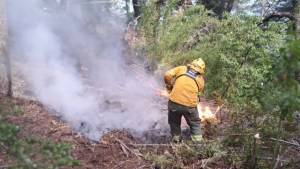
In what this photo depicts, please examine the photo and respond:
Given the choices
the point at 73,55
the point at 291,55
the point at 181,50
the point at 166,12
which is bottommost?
the point at 73,55

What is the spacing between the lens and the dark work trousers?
6.60 meters

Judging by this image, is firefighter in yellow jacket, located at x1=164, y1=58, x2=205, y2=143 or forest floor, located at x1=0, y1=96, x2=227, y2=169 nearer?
forest floor, located at x1=0, y1=96, x2=227, y2=169

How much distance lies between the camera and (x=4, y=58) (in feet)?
25.5

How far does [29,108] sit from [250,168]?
4.74m

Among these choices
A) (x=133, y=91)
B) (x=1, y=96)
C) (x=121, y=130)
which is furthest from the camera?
(x=133, y=91)

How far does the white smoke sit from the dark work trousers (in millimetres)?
842

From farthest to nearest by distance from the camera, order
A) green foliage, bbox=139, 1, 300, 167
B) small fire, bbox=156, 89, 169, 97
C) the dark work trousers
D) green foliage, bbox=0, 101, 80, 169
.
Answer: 1. small fire, bbox=156, 89, 169, 97
2. the dark work trousers
3. green foliage, bbox=139, 1, 300, 167
4. green foliage, bbox=0, 101, 80, 169

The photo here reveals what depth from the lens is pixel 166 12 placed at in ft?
41.8

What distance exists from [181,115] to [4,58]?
4031 millimetres

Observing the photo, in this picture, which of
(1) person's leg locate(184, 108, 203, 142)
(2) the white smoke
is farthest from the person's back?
(2) the white smoke

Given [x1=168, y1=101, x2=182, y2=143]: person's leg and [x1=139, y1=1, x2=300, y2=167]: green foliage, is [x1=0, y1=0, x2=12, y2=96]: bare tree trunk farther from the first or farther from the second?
[x1=139, y1=1, x2=300, y2=167]: green foliage

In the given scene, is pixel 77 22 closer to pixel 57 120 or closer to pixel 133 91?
pixel 133 91

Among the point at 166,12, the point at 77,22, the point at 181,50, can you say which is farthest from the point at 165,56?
the point at 77,22

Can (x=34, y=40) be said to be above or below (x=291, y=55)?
below
